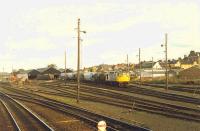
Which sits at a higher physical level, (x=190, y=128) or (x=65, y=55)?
(x=65, y=55)

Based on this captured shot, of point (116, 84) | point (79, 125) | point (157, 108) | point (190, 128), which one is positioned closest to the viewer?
point (190, 128)

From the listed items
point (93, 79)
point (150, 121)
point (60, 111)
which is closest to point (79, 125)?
point (150, 121)

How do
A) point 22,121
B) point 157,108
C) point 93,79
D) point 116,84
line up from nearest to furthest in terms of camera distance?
point 22,121, point 157,108, point 116,84, point 93,79

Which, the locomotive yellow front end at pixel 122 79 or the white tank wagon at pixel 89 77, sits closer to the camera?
the locomotive yellow front end at pixel 122 79

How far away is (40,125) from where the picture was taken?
2488cm

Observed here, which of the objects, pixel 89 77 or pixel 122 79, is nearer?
pixel 122 79

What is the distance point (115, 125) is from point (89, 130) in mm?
1698

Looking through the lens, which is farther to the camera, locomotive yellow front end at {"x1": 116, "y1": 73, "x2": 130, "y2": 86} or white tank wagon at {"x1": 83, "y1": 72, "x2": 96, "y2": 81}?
white tank wagon at {"x1": 83, "y1": 72, "x2": 96, "y2": 81}

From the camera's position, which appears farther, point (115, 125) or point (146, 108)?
point (146, 108)

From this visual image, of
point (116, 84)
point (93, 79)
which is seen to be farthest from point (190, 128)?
point (93, 79)

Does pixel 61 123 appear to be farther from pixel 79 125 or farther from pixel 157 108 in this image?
pixel 157 108

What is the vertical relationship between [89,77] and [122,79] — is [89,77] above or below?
above

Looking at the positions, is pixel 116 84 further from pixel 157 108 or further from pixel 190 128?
pixel 190 128

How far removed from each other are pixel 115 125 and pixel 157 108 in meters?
10.5
